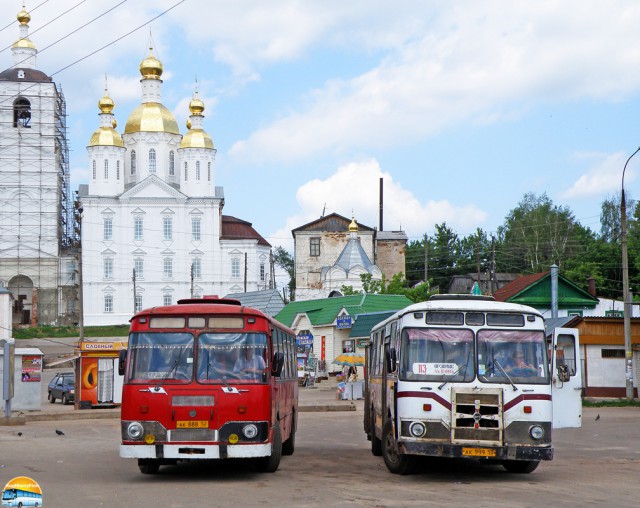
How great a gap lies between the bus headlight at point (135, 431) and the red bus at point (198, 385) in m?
0.01

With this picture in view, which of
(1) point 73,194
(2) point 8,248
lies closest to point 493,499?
(2) point 8,248

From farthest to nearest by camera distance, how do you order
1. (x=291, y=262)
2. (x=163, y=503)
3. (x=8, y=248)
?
(x=291, y=262)
(x=8, y=248)
(x=163, y=503)

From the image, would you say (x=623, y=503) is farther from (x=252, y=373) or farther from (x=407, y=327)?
(x=252, y=373)

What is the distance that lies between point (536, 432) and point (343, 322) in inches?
1794

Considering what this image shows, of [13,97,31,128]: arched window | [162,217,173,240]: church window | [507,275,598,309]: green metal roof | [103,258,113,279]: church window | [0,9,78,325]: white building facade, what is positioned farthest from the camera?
[162,217,173,240]: church window

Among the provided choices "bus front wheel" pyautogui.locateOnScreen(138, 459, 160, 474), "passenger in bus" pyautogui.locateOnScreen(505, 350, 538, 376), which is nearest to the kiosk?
"bus front wheel" pyautogui.locateOnScreen(138, 459, 160, 474)

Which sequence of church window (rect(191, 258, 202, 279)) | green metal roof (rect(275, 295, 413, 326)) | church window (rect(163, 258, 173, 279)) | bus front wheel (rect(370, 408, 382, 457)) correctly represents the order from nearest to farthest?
bus front wheel (rect(370, 408, 382, 457)), green metal roof (rect(275, 295, 413, 326)), church window (rect(163, 258, 173, 279)), church window (rect(191, 258, 202, 279))

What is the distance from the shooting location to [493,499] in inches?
501

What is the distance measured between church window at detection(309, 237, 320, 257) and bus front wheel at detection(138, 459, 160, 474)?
279 feet

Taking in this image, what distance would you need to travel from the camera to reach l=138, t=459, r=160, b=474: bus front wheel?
15.4 metres

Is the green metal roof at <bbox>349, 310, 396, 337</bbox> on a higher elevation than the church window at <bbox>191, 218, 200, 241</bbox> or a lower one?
lower

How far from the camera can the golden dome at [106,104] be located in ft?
331

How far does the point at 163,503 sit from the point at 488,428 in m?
4.74

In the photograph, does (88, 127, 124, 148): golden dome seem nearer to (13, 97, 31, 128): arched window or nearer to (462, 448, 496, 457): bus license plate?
(13, 97, 31, 128): arched window
